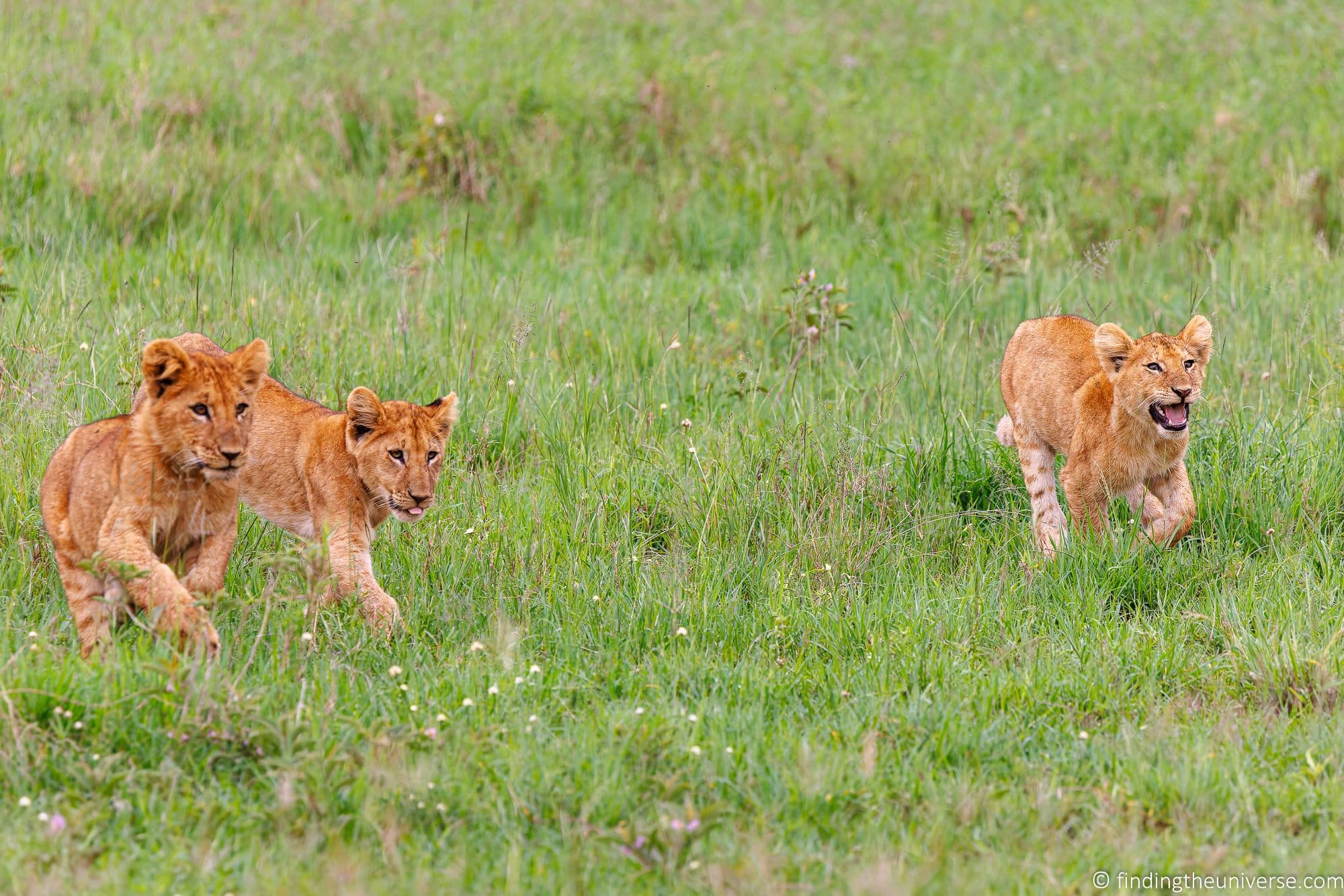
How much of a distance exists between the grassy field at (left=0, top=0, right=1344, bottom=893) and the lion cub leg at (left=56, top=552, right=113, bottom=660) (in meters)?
0.19

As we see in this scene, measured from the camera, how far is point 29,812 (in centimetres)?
421

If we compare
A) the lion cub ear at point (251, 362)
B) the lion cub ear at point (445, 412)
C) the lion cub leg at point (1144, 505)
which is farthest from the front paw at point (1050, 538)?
the lion cub ear at point (251, 362)

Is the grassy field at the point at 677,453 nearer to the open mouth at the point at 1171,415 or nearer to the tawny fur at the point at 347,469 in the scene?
the tawny fur at the point at 347,469

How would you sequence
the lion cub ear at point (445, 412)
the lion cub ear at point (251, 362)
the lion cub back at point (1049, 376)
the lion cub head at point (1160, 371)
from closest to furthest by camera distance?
the lion cub ear at point (251, 362) < the lion cub ear at point (445, 412) < the lion cub head at point (1160, 371) < the lion cub back at point (1049, 376)

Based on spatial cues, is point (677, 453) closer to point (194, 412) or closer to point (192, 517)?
point (192, 517)

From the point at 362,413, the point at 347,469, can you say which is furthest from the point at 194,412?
the point at 347,469

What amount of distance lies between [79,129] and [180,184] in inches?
51.5

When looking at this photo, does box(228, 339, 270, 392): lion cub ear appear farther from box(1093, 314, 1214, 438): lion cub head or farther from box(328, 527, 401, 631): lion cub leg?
box(1093, 314, 1214, 438): lion cub head

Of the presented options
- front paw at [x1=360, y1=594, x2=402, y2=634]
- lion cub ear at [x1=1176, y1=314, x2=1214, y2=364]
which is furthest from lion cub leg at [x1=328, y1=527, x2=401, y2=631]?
lion cub ear at [x1=1176, y1=314, x2=1214, y2=364]

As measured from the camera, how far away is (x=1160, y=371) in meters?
6.43

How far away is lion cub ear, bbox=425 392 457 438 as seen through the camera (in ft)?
19.3

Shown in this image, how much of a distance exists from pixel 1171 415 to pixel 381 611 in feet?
11.8

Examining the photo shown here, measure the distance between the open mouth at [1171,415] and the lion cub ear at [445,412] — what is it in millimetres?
3123

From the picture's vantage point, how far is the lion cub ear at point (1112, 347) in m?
6.56
